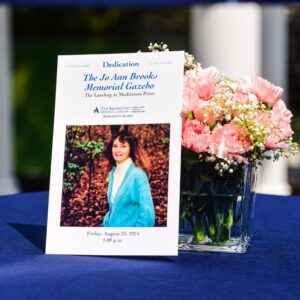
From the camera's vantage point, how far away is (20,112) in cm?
765

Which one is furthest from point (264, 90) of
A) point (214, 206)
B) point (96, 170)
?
point (96, 170)

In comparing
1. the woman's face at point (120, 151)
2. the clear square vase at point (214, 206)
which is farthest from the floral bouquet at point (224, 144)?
the woman's face at point (120, 151)

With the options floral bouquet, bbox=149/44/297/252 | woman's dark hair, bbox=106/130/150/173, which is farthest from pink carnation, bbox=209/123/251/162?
woman's dark hair, bbox=106/130/150/173

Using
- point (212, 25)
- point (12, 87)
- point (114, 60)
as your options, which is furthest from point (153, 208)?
point (12, 87)

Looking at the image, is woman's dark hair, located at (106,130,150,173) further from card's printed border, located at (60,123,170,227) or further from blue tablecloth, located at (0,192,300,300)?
blue tablecloth, located at (0,192,300,300)

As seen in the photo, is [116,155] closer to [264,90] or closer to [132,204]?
[132,204]

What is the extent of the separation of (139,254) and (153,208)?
0.09 metres

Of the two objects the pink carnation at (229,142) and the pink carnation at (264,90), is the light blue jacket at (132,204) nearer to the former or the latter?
the pink carnation at (229,142)

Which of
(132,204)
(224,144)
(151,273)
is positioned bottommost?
(151,273)

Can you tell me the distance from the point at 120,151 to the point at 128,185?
68 millimetres

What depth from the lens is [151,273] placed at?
147 centimetres

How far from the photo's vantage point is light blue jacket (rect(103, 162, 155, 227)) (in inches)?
61.3

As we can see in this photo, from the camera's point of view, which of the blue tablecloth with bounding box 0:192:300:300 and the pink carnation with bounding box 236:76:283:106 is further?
the pink carnation with bounding box 236:76:283:106

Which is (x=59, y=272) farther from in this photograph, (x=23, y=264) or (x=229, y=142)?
(x=229, y=142)
